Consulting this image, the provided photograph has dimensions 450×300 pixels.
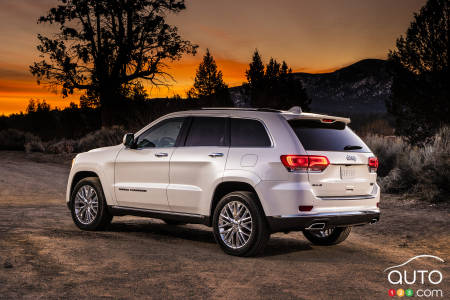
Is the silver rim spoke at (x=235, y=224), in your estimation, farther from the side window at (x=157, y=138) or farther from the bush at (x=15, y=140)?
the bush at (x=15, y=140)

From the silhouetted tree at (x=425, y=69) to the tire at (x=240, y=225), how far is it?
971 inches

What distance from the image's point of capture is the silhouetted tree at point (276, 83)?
6397cm

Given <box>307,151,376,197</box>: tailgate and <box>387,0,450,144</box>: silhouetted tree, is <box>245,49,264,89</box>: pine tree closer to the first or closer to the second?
<box>387,0,450,144</box>: silhouetted tree

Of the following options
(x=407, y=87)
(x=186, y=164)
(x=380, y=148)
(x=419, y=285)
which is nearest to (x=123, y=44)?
(x=407, y=87)

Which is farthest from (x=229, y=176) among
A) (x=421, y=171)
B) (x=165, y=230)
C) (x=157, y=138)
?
(x=421, y=171)

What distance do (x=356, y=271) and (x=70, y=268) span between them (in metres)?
3.23

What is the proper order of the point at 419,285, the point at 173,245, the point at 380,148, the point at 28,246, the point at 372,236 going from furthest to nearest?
the point at 380,148, the point at 372,236, the point at 173,245, the point at 28,246, the point at 419,285

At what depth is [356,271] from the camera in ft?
22.5

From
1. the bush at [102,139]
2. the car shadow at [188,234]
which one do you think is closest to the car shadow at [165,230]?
the car shadow at [188,234]

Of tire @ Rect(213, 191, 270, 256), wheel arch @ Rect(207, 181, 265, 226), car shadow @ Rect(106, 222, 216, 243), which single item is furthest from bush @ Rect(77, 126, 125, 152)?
tire @ Rect(213, 191, 270, 256)

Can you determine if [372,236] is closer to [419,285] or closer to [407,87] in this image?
[419,285]

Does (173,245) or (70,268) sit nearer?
(70,268)

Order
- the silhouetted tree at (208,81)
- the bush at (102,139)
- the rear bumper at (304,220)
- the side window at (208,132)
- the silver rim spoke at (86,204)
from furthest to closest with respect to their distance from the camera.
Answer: the silhouetted tree at (208,81)
the bush at (102,139)
the silver rim spoke at (86,204)
the side window at (208,132)
the rear bumper at (304,220)

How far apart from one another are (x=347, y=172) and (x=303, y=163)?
0.73m
